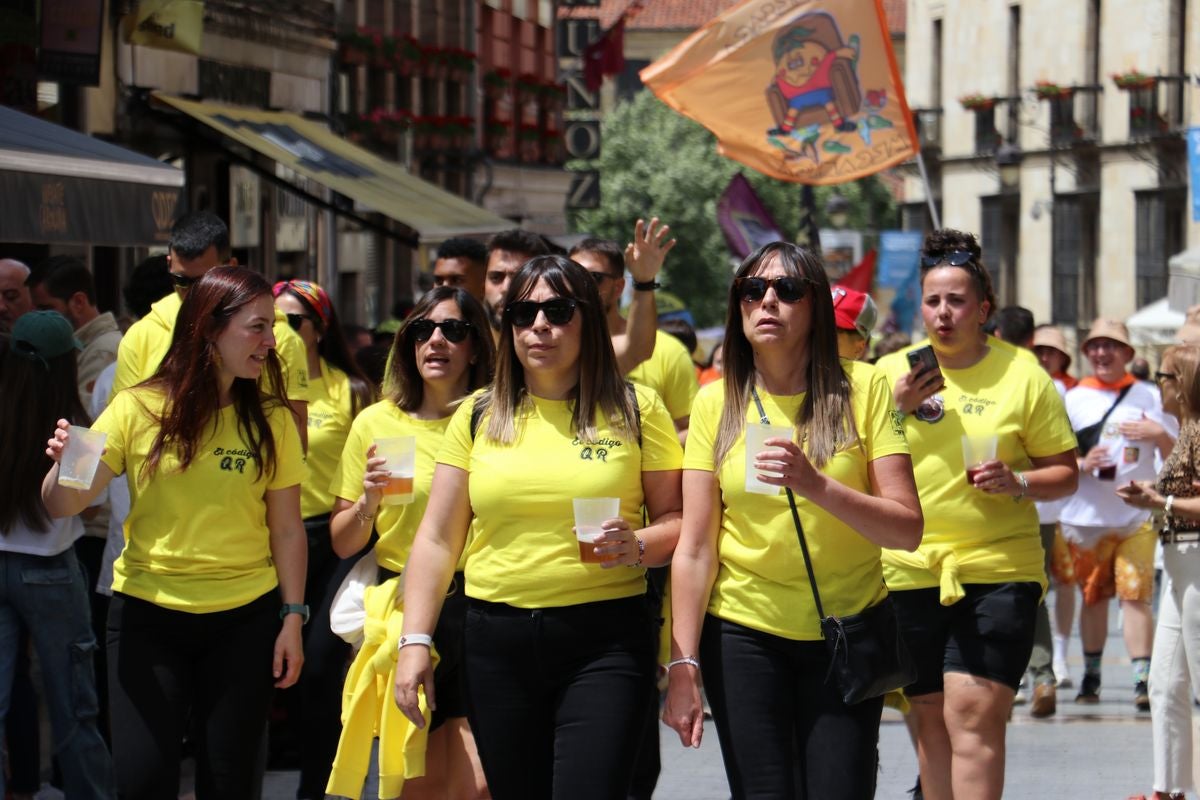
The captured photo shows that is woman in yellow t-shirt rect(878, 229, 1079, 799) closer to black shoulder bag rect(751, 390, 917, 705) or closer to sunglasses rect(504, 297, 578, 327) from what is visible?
black shoulder bag rect(751, 390, 917, 705)

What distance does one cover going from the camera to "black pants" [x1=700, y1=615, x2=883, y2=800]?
542cm

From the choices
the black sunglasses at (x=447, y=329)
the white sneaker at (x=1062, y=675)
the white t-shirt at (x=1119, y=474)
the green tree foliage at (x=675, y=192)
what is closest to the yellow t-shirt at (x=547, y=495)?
the black sunglasses at (x=447, y=329)

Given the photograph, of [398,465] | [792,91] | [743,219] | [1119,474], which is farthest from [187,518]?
[743,219]

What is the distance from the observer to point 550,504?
5539mm

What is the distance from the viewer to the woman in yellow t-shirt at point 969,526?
6.78 m

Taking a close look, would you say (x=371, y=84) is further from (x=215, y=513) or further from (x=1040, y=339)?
(x=215, y=513)

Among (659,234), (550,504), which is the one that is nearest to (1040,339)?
(659,234)

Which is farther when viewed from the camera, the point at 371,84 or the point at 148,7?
the point at 371,84

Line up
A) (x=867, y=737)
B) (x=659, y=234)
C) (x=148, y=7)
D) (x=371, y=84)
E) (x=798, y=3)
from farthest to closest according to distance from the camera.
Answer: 1. (x=371, y=84)
2. (x=148, y=7)
3. (x=798, y=3)
4. (x=659, y=234)
5. (x=867, y=737)

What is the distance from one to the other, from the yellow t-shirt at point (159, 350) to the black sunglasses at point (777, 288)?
211cm

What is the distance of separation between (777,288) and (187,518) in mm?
1763

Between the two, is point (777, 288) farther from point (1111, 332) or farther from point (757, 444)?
point (1111, 332)

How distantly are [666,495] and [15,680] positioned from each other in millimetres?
3195

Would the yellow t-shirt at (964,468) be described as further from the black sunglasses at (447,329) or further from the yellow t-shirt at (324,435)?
the yellow t-shirt at (324,435)
